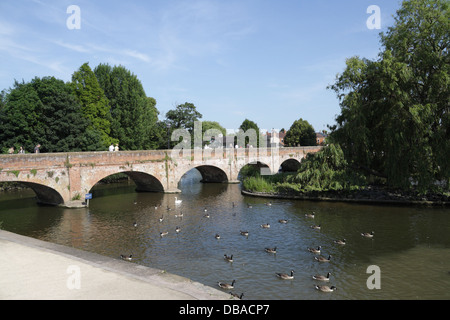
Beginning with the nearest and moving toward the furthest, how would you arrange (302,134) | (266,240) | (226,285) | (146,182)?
(226,285) → (266,240) → (146,182) → (302,134)

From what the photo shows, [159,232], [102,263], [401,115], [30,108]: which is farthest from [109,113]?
[102,263]

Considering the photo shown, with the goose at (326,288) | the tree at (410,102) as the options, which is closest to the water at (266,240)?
the goose at (326,288)

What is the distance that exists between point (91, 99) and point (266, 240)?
3537cm

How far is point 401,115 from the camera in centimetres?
2605

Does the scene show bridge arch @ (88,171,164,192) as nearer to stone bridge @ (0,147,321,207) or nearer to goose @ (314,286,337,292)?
stone bridge @ (0,147,321,207)

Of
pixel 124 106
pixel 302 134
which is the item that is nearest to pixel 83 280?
pixel 124 106

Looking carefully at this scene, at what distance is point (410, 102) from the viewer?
25.9 meters

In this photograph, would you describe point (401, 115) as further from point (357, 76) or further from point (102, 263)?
point (102, 263)

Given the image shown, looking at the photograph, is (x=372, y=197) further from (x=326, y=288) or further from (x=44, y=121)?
(x=44, y=121)

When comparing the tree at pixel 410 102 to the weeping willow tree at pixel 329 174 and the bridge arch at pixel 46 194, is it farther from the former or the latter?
the bridge arch at pixel 46 194

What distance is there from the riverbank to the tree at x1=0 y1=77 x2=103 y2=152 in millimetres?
23719

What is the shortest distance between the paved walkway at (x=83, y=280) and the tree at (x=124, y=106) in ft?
126

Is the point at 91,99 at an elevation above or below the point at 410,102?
above

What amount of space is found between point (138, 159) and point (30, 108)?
1664 centimetres
